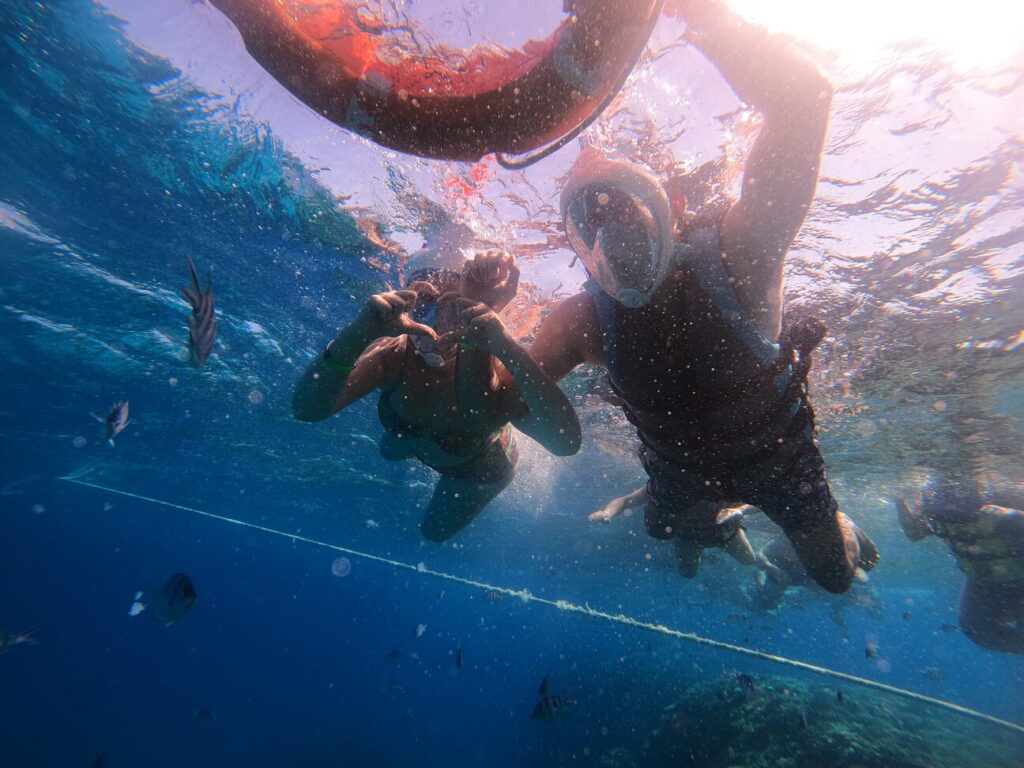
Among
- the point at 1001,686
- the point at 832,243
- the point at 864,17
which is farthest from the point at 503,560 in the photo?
the point at 1001,686

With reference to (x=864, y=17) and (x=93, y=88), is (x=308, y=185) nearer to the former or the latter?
(x=93, y=88)

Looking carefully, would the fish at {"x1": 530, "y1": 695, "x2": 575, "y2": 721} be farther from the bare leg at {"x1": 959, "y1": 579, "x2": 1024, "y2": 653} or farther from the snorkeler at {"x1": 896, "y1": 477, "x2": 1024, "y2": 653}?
the bare leg at {"x1": 959, "y1": 579, "x2": 1024, "y2": 653}

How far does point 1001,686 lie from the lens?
8869 centimetres

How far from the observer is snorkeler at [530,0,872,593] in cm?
236

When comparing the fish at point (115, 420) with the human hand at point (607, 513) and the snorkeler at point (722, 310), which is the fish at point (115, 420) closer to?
the snorkeler at point (722, 310)

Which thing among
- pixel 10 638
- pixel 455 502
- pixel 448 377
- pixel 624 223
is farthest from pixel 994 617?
pixel 10 638

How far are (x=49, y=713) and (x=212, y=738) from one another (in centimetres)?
2380

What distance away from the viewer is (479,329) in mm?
3281

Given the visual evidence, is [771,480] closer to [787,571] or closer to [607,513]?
[607,513]

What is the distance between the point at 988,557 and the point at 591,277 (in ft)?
49.8

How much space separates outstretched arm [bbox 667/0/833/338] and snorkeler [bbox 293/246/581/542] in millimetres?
1922

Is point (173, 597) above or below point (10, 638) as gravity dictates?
above

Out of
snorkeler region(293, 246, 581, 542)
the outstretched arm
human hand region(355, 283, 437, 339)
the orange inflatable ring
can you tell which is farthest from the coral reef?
the orange inflatable ring

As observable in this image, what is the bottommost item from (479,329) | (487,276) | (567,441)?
(567,441)
